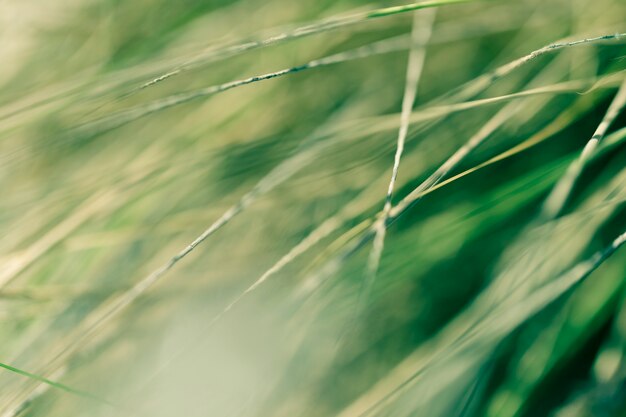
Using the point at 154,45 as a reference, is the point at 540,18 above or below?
below

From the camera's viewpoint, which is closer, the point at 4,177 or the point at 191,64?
the point at 191,64

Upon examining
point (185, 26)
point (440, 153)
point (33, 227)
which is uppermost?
point (185, 26)

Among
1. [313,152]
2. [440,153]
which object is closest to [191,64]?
[313,152]

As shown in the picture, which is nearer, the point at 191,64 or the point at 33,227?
the point at 191,64

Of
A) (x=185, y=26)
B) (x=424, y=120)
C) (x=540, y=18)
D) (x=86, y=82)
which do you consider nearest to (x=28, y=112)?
(x=86, y=82)

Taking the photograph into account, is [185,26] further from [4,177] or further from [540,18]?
[540,18]

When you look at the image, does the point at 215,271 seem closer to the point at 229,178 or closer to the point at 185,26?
the point at 229,178
